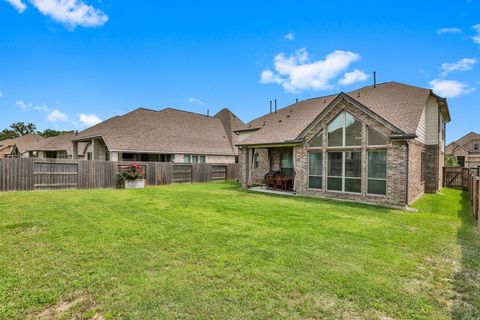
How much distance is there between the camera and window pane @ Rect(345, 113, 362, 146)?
11320 millimetres

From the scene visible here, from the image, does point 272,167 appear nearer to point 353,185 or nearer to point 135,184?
point 353,185

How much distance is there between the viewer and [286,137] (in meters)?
14.6

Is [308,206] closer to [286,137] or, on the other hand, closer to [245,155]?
[286,137]

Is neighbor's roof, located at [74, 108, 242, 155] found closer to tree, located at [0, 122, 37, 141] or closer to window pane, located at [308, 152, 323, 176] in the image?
window pane, located at [308, 152, 323, 176]

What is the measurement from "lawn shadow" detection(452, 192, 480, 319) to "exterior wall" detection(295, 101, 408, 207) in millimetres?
3278

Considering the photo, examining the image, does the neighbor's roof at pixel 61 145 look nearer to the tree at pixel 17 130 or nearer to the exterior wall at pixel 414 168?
the exterior wall at pixel 414 168

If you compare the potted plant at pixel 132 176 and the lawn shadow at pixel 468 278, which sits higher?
the potted plant at pixel 132 176

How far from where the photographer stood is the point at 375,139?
10883 millimetres

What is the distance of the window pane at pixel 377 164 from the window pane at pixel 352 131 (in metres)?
0.78

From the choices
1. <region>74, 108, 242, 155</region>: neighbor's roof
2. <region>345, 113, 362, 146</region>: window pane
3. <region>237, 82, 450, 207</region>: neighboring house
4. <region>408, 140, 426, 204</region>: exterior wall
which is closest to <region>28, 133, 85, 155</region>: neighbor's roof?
<region>74, 108, 242, 155</region>: neighbor's roof

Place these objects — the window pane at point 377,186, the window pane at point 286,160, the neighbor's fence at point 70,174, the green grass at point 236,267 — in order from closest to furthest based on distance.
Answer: the green grass at point 236,267 → the window pane at point 377,186 → the neighbor's fence at point 70,174 → the window pane at point 286,160

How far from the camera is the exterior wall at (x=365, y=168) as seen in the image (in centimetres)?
1018

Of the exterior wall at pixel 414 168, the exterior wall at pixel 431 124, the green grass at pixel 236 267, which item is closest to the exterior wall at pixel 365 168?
the exterior wall at pixel 414 168

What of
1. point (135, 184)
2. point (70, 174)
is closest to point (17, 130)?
point (70, 174)
